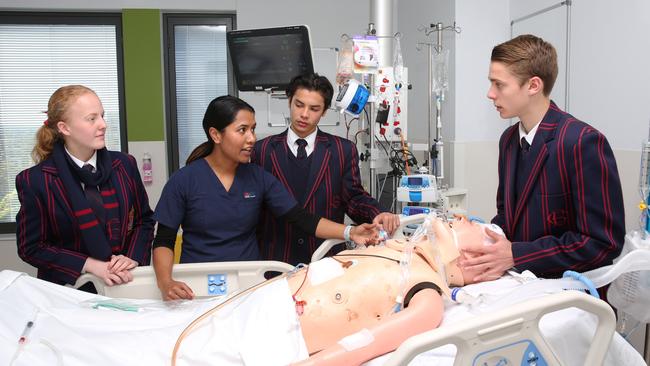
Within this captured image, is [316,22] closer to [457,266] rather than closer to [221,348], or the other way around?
[457,266]

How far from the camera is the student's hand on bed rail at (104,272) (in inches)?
73.4

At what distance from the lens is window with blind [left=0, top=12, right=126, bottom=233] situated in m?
4.41

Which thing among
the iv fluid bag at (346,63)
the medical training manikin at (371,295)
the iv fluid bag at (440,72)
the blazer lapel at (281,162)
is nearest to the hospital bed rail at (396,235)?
the blazer lapel at (281,162)

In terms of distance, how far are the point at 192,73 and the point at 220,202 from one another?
112 inches

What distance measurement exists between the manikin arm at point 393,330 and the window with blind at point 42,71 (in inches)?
150

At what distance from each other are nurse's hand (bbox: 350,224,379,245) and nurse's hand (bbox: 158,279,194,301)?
Result: 657 mm

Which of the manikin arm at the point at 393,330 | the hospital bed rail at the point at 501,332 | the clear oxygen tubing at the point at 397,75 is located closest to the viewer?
the hospital bed rail at the point at 501,332

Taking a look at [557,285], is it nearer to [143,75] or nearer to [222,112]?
[222,112]

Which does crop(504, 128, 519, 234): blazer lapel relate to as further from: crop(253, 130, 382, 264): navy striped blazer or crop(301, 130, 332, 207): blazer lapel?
crop(301, 130, 332, 207): blazer lapel

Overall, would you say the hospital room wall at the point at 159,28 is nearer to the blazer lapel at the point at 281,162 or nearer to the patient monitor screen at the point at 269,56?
the patient monitor screen at the point at 269,56

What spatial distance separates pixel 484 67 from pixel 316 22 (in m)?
1.49

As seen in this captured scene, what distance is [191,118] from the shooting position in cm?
460

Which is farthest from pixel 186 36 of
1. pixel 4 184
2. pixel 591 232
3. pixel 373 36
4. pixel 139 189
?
pixel 591 232

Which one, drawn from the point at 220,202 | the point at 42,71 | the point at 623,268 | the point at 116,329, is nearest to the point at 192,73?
the point at 42,71
